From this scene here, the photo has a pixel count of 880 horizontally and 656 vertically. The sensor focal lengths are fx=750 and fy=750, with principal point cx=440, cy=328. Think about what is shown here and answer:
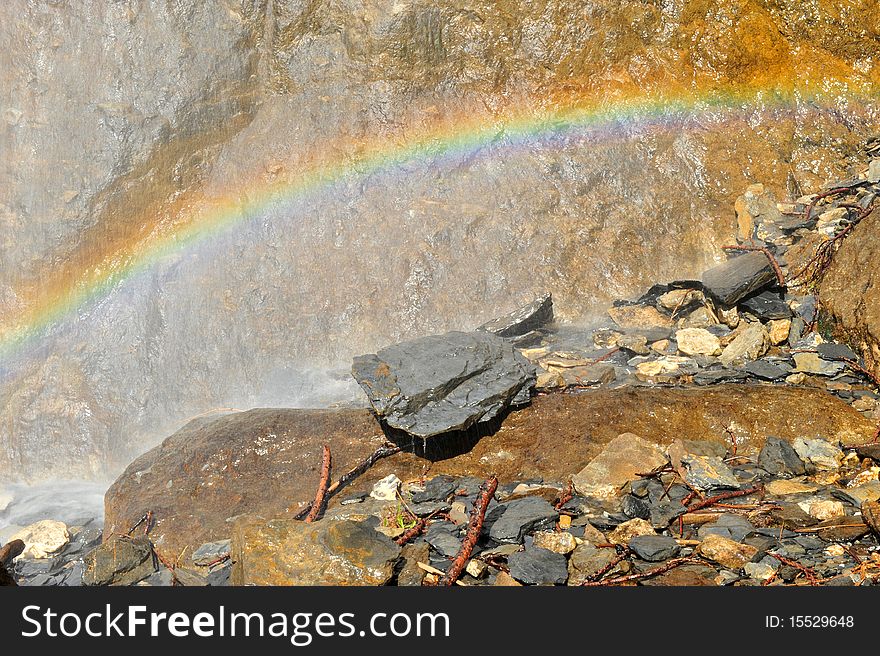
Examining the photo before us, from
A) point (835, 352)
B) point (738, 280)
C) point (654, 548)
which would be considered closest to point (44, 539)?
point (654, 548)

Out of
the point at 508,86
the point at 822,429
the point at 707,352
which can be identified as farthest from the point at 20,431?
the point at 822,429

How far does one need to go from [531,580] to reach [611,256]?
492 cm

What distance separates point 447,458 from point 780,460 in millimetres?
2051

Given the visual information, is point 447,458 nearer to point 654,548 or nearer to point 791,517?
point 654,548

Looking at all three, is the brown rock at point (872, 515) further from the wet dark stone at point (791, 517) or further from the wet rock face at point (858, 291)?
the wet rock face at point (858, 291)

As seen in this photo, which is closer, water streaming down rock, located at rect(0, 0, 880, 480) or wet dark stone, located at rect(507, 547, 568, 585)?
wet dark stone, located at rect(507, 547, 568, 585)

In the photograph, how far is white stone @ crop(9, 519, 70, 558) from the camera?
563 centimetres

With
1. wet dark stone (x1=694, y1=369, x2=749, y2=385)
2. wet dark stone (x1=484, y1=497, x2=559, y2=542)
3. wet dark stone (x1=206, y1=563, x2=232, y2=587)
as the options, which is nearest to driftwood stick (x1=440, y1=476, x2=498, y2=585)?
wet dark stone (x1=484, y1=497, x2=559, y2=542)

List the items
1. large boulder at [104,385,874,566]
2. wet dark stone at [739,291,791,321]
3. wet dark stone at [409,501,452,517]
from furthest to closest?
wet dark stone at [739,291,791,321], large boulder at [104,385,874,566], wet dark stone at [409,501,452,517]

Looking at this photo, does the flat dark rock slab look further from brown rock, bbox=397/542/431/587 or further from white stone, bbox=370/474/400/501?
brown rock, bbox=397/542/431/587

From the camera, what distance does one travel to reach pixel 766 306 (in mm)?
6141

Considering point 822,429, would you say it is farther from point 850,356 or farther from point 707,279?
point 707,279

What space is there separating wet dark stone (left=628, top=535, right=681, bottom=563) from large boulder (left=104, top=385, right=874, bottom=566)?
85 centimetres

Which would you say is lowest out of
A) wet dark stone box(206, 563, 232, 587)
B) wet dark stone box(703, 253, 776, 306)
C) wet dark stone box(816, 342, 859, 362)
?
wet dark stone box(206, 563, 232, 587)
